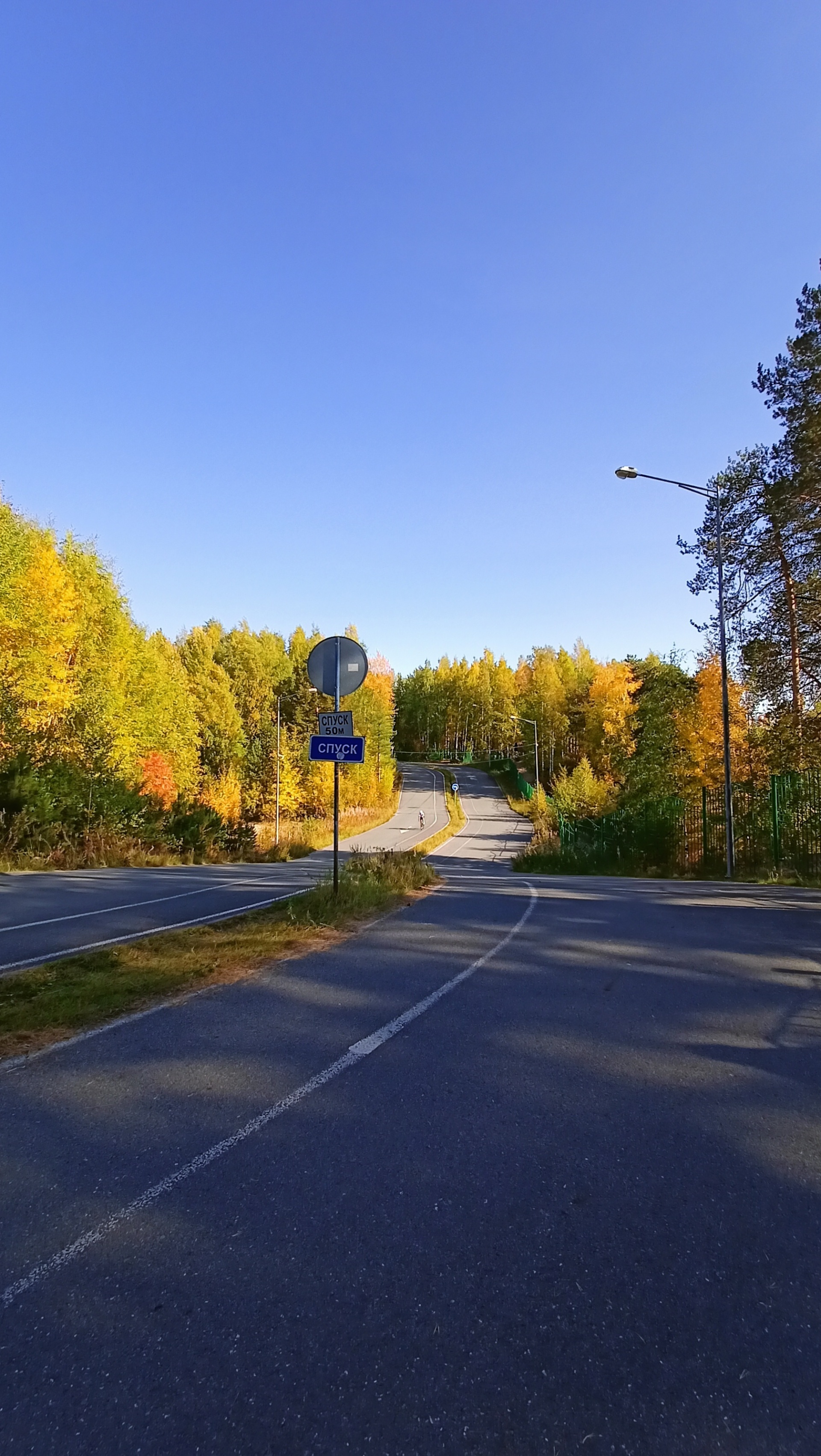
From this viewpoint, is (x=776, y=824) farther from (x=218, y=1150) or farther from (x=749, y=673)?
(x=218, y=1150)

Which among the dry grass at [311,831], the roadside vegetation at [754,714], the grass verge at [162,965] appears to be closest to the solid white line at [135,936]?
the grass verge at [162,965]

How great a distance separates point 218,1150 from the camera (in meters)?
3.38

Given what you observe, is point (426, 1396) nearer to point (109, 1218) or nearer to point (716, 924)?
point (109, 1218)

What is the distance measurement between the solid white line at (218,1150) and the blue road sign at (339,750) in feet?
12.0

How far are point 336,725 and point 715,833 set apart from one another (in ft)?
53.3

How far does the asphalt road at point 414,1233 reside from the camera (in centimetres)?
206

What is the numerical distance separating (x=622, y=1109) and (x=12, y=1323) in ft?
9.16

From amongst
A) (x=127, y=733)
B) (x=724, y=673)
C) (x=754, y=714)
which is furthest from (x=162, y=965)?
(x=127, y=733)

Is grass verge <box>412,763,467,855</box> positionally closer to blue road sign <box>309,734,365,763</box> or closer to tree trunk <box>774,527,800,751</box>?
tree trunk <box>774,527,800,751</box>

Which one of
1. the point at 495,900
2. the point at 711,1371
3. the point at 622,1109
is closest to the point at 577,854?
the point at 495,900

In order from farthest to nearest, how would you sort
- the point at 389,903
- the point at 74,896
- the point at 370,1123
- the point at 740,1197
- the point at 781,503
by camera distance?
the point at 781,503
the point at 74,896
the point at 389,903
the point at 370,1123
the point at 740,1197

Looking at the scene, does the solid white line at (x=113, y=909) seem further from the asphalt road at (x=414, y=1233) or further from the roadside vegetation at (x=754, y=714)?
the roadside vegetation at (x=754, y=714)

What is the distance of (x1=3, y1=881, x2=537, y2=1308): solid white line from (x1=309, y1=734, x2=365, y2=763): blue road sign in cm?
366

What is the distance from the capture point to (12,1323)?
2.32 metres
